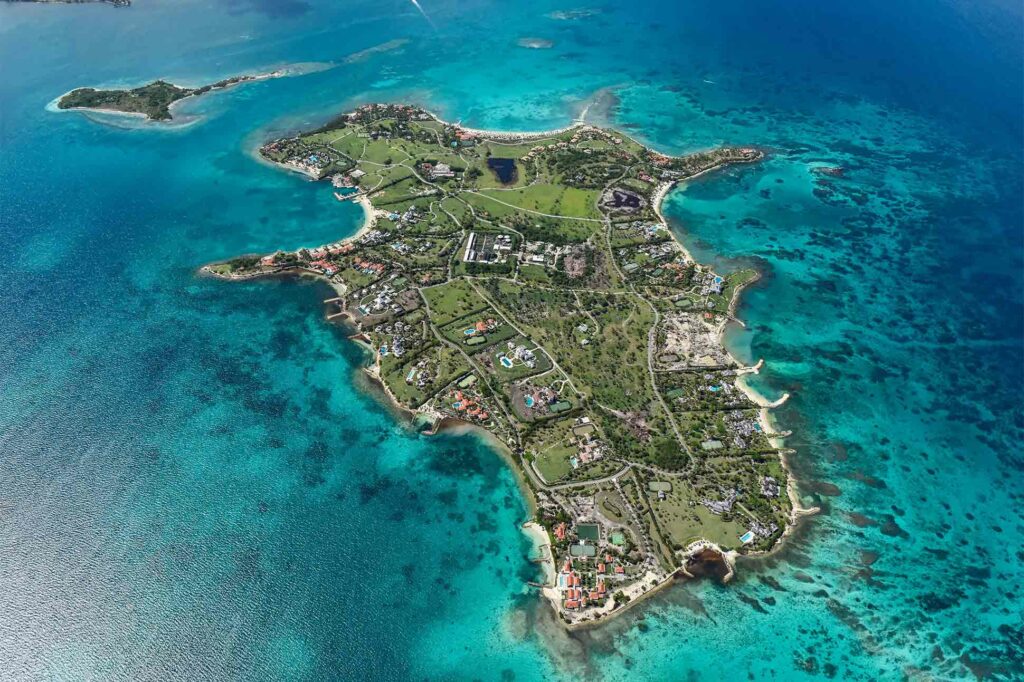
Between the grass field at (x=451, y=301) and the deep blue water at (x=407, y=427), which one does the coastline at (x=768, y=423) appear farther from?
the grass field at (x=451, y=301)

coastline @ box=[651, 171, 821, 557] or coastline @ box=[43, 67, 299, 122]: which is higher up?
coastline @ box=[43, 67, 299, 122]

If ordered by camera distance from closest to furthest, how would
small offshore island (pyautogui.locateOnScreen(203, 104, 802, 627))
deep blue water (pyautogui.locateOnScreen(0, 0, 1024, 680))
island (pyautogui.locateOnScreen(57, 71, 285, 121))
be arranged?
deep blue water (pyautogui.locateOnScreen(0, 0, 1024, 680)) < small offshore island (pyautogui.locateOnScreen(203, 104, 802, 627)) < island (pyautogui.locateOnScreen(57, 71, 285, 121))

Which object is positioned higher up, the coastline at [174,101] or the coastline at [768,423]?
the coastline at [174,101]

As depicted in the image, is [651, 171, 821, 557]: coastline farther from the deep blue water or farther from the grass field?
the grass field

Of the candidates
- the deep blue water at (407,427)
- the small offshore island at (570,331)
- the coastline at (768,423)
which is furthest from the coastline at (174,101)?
the coastline at (768,423)

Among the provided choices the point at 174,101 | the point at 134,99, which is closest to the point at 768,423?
the point at 174,101

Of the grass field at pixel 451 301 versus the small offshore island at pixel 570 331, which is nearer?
the small offshore island at pixel 570 331

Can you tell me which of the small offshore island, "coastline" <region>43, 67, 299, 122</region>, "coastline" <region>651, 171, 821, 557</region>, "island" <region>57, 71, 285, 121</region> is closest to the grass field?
the small offshore island

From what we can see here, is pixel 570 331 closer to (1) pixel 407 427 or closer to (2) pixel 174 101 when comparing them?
(1) pixel 407 427
